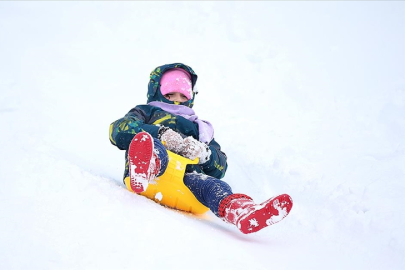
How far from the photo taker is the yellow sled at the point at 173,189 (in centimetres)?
244

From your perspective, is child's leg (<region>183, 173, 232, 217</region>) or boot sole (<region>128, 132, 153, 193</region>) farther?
child's leg (<region>183, 173, 232, 217</region>)

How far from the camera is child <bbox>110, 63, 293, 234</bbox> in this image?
195cm

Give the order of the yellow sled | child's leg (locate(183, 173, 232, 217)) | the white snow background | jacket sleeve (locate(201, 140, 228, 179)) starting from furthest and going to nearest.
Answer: jacket sleeve (locate(201, 140, 228, 179)), the yellow sled, child's leg (locate(183, 173, 232, 217)), the white snow background

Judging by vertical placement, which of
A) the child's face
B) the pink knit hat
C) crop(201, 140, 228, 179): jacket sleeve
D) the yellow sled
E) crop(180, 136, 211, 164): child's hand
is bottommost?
the yellow sled

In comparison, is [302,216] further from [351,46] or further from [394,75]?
[351,46]

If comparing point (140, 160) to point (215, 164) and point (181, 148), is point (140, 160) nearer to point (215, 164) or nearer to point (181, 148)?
point (181, 148)

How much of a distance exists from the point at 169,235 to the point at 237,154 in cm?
226

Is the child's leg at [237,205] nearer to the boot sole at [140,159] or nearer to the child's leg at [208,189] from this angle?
the child's leg at [208,189]

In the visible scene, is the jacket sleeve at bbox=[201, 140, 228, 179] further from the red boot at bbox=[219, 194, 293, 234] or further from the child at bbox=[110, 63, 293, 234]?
the red boot at bbox=[219, 194, 293, 234]

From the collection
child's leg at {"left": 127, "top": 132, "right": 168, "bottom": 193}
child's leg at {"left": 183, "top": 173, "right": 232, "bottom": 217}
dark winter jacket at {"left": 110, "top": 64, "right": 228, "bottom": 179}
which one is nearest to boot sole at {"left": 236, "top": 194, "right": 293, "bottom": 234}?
child's leg at {"left": 183, "top": 173, "right": 232, "bottom": 217}

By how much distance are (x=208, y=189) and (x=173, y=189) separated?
0.23 metres

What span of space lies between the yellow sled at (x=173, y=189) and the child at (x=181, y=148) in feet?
0.18

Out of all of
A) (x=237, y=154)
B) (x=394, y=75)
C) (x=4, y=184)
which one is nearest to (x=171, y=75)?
(x=237, y=154)

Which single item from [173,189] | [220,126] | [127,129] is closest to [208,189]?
[173,189]
